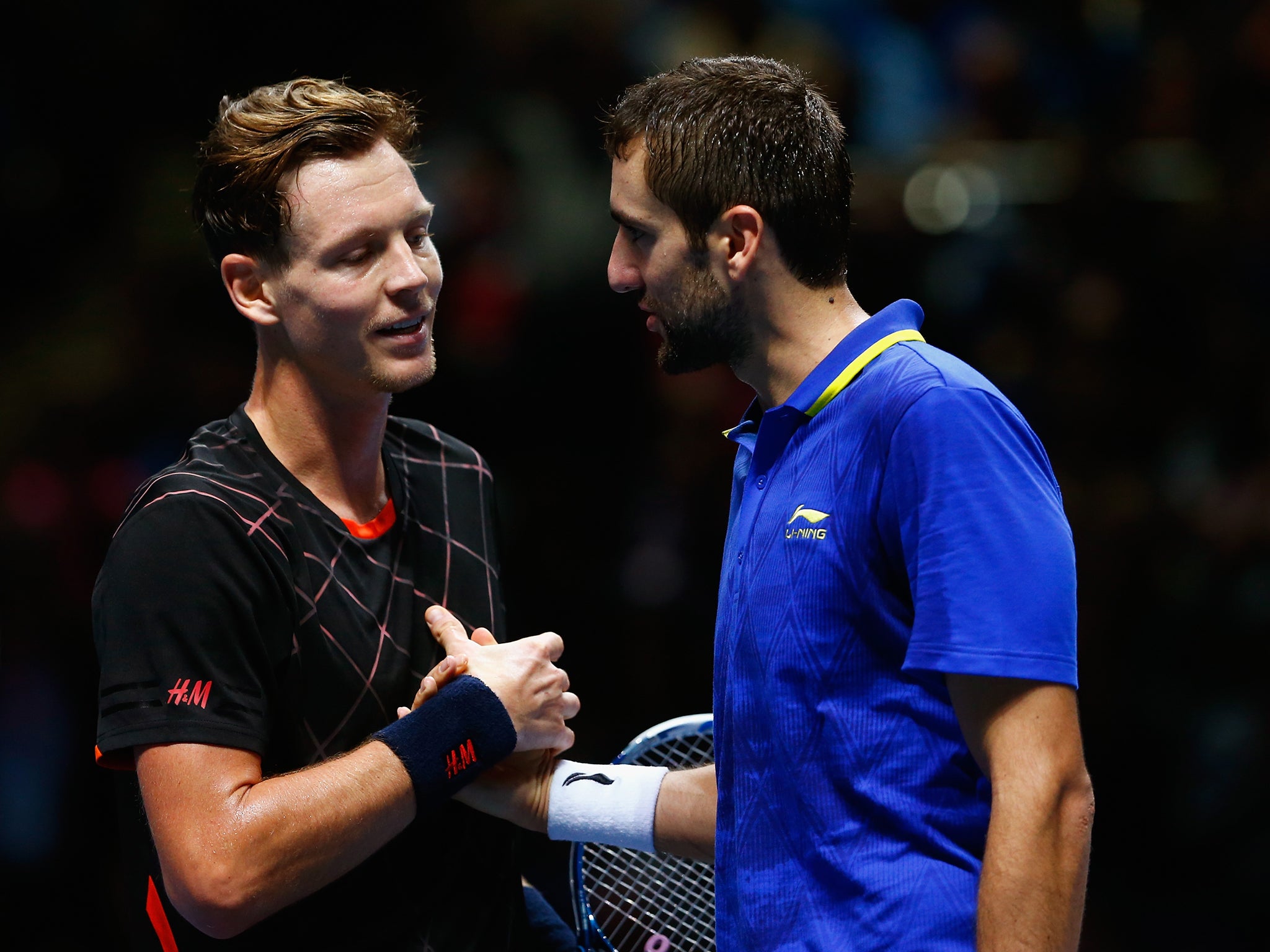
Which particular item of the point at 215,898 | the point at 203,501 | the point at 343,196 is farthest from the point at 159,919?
the point at 343,196

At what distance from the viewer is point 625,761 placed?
96.6 inches

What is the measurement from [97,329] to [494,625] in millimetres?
2872

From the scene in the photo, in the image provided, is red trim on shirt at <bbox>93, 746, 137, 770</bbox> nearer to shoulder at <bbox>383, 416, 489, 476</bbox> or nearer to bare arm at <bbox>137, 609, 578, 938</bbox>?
bare arm at <bbox>137, 609, 578, 938</bbox>

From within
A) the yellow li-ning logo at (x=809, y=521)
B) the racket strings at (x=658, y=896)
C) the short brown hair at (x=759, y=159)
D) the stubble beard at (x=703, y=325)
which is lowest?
the racket strings at (x=658, y=896)

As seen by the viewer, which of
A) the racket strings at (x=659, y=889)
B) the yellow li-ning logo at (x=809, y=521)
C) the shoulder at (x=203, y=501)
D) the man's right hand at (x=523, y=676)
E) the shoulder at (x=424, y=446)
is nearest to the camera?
the yellow li-ning logo at (x=809, y=521)

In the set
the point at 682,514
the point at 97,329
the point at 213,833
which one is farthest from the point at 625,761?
the point at 97,329

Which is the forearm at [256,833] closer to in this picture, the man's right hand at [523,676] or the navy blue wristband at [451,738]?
the navy blue wristband at [451,738]

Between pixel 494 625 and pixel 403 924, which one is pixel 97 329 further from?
pixel 403 924

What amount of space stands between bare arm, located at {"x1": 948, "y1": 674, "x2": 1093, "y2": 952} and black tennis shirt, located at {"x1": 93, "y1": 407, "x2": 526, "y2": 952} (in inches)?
40.1

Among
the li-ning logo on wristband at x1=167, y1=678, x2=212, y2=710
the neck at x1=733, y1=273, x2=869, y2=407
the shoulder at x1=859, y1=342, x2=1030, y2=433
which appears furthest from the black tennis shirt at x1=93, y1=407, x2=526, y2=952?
the shoulder at x1=859, y1=342, x2=1030, y2=433

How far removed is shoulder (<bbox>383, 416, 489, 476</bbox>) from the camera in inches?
102

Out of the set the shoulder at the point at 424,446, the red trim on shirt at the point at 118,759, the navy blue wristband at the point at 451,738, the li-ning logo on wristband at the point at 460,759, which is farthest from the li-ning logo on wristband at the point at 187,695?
the shoulder at the point at 424,446

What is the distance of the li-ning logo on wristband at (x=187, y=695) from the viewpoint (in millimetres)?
1958

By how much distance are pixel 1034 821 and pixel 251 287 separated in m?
1.55
